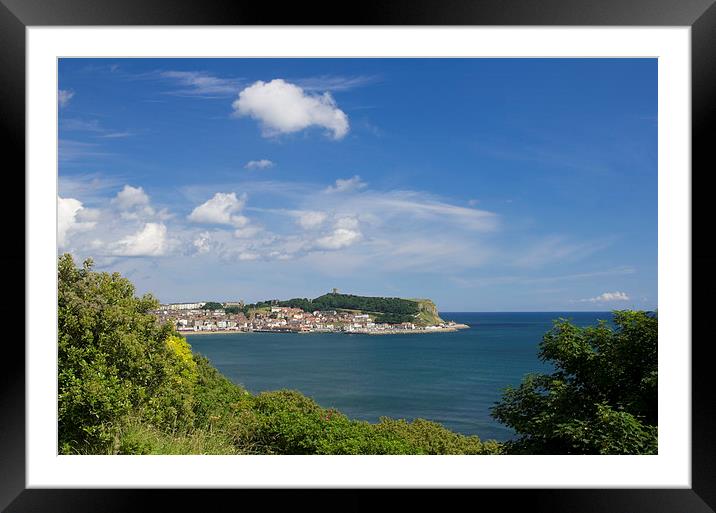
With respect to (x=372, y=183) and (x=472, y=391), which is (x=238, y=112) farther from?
(x=472, y=391)

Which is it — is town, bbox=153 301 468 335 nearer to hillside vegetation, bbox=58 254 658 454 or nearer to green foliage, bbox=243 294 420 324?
green foliage, bbox=243 294 420 324

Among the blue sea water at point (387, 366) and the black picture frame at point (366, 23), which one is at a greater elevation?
the black picture frame at point (366, 23)

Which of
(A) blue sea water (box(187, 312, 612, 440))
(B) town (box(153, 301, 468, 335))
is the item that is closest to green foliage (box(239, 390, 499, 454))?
(B) town (box(153, 301, 468, 335))

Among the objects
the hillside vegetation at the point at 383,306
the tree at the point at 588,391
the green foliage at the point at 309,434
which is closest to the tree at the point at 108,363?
the green foliage at the point at 309,434

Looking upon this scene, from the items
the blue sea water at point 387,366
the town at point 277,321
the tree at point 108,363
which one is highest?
the tree at point 108,363

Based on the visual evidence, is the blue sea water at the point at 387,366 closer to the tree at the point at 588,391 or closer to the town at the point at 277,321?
the town at the point at 277,321
